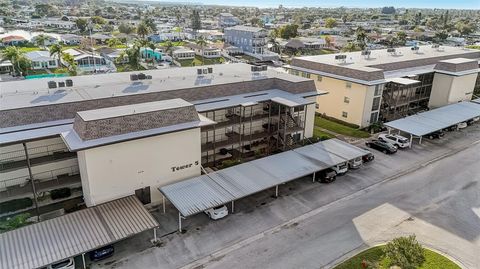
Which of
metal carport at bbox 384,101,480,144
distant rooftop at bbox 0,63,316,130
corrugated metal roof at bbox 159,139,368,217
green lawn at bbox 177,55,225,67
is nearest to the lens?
corrugated metal roof at bbox 159,139,368,217

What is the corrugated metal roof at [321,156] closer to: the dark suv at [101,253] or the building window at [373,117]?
the building window at [373,117]

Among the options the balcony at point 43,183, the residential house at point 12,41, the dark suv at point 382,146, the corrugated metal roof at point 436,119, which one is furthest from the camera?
the residential house at point 12,41

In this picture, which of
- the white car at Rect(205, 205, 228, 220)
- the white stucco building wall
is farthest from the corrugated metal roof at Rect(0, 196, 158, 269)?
the white car at Rect(205, 205, 228, 220)

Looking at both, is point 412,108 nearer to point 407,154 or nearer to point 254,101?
point 407,154

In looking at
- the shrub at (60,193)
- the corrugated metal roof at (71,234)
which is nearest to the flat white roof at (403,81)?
the corrugated metal roof at (71,234)

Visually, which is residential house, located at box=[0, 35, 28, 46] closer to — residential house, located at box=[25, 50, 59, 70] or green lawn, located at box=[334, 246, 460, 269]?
residential house, located at box=[25, 50, 59, 70]

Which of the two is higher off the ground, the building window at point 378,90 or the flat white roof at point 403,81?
the flat white roof at point 403,81

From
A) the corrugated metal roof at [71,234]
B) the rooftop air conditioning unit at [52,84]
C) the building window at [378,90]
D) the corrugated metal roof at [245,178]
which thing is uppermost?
the rooftop air conditioning unit at [52,84]

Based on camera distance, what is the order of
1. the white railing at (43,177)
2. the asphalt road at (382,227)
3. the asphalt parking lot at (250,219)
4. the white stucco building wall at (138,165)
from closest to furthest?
1. the asphalt parking lot at (250,219)
2. the asphalt road at (382,227)
3. the white stucco building wall at (138,165)
4. the white railing at (43,177)
